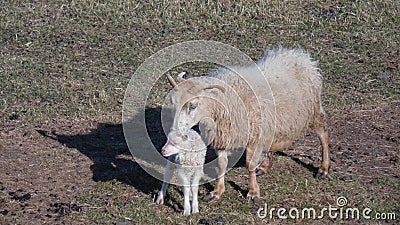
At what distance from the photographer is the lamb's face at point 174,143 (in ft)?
24.2

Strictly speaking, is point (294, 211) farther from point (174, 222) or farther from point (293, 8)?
point (293, 8)

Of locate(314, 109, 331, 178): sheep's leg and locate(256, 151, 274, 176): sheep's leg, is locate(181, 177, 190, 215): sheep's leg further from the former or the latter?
locate(314, 109, 331, 178): sheep's leg

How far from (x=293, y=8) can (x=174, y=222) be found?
8.96 m

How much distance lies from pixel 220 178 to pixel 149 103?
3.41m

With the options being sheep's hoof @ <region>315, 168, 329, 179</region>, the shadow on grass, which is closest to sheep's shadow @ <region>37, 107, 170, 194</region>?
the shadow on grass

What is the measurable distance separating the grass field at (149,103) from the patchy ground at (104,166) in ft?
0.05

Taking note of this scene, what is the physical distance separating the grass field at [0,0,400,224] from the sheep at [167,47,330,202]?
363mm

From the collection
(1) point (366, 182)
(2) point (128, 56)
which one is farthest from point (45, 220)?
(2) point (128, 56)

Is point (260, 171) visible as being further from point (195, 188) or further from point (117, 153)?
point (117, 153)

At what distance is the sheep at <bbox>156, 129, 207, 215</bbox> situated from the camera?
24.3 feet

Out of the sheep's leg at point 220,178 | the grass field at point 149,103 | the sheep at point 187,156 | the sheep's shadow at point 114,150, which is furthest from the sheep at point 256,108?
the sheep's shadow at point 114,150

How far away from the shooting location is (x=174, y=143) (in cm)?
738

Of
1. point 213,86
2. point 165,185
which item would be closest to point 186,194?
point 165,185

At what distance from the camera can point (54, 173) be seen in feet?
29.3
